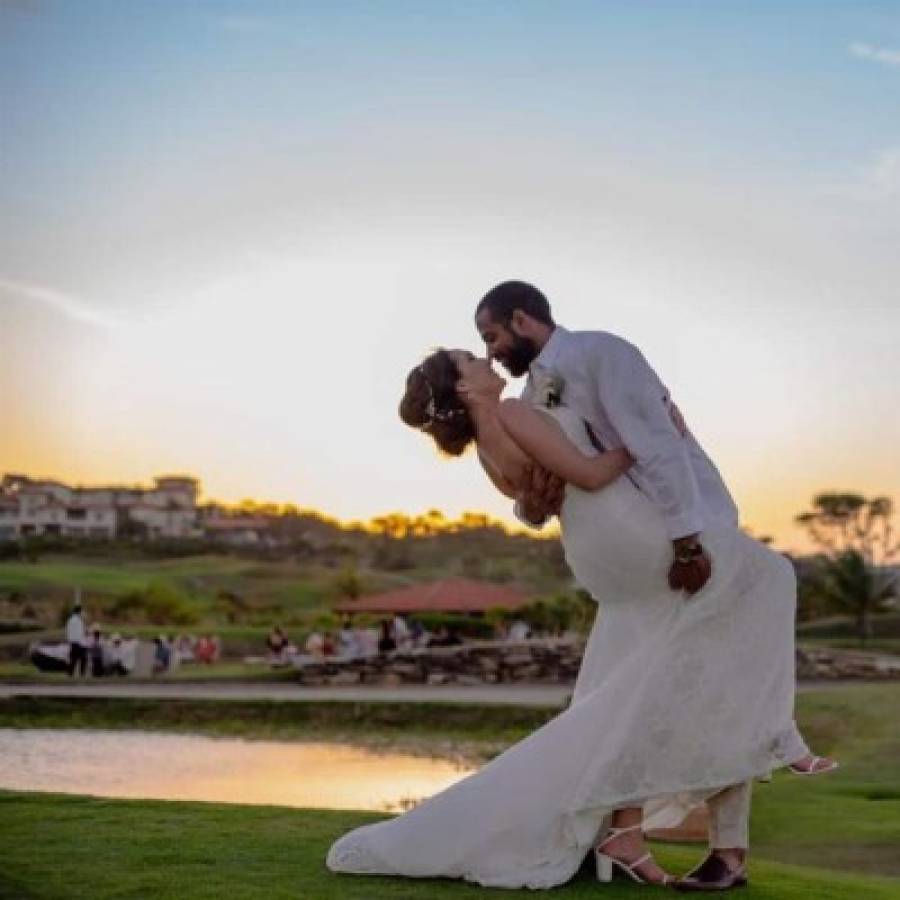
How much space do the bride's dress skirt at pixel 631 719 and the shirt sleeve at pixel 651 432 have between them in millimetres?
68

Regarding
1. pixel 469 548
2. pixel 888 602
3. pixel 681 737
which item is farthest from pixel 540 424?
pixel 469 548

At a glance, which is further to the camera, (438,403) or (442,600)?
(442,600)

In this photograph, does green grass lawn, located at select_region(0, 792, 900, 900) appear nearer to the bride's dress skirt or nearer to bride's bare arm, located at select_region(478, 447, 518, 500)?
the bride's dress skirt

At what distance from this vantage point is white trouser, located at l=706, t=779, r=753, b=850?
14.9 feet

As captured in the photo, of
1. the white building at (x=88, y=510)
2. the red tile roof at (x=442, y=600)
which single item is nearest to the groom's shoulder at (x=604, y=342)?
the red tile roof at (x=442, y=600)

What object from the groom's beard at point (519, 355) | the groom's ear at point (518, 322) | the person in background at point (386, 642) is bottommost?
the person in background at point (386, 642)

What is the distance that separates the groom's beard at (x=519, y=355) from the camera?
4.50m

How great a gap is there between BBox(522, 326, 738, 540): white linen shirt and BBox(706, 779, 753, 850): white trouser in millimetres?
742

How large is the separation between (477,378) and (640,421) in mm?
470

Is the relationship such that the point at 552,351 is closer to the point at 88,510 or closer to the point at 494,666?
the point at 494,666

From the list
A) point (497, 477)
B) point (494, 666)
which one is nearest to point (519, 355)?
point (497, 477)

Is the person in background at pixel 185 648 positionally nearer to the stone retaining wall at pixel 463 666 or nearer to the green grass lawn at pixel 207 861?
the stone retaining wall at pixel 463 666

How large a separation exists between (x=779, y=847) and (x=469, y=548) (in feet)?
274

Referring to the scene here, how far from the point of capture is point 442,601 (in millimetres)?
36625
